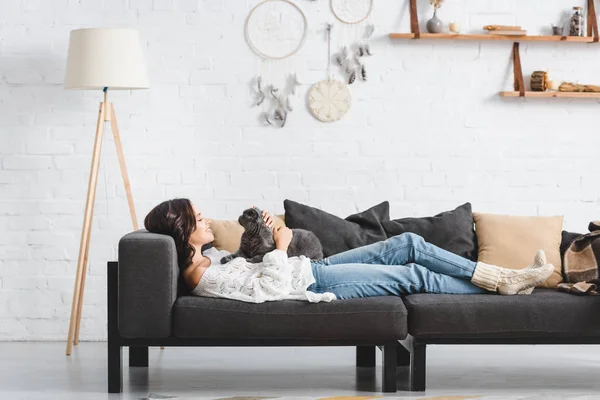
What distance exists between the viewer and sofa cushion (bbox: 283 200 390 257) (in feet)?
14.1

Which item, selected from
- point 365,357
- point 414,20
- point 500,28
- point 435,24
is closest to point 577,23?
point 500,28

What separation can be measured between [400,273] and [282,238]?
→ 542mm

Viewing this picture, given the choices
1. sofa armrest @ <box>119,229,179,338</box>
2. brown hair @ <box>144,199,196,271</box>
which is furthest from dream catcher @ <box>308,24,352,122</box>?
sofa armrest @ <box>119,229,179,338</box>

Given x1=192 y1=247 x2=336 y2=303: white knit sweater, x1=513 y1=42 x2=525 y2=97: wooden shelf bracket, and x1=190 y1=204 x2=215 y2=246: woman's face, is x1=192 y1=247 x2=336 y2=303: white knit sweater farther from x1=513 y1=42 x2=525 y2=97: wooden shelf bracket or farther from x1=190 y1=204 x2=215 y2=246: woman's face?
x1=513 y1=42 x2=525 y2=97: wooden shelf bracket

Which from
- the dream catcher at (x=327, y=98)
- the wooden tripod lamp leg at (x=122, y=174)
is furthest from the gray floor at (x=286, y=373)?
the dream catcher at (x=327, y=98)

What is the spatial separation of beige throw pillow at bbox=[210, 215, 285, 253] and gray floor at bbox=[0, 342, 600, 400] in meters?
0.60

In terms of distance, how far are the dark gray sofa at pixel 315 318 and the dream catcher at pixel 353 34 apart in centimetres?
189

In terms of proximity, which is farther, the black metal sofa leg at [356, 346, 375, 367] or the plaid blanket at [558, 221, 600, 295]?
the black metal sofa leg at [356, 346, 375, 367]

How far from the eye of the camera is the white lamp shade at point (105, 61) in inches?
184

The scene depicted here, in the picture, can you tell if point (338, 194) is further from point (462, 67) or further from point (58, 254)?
point (58, 254)

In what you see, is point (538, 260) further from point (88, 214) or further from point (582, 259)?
point (88, 214)

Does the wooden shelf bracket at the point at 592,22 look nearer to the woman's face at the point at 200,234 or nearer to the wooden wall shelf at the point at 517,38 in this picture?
the wooden wall shelf at the point at 517,38

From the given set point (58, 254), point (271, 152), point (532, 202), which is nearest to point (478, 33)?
point (532, 202)

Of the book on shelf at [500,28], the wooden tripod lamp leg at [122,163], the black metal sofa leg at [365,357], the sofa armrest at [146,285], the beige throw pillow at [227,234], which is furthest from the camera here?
the book on shelf at [500,28]
